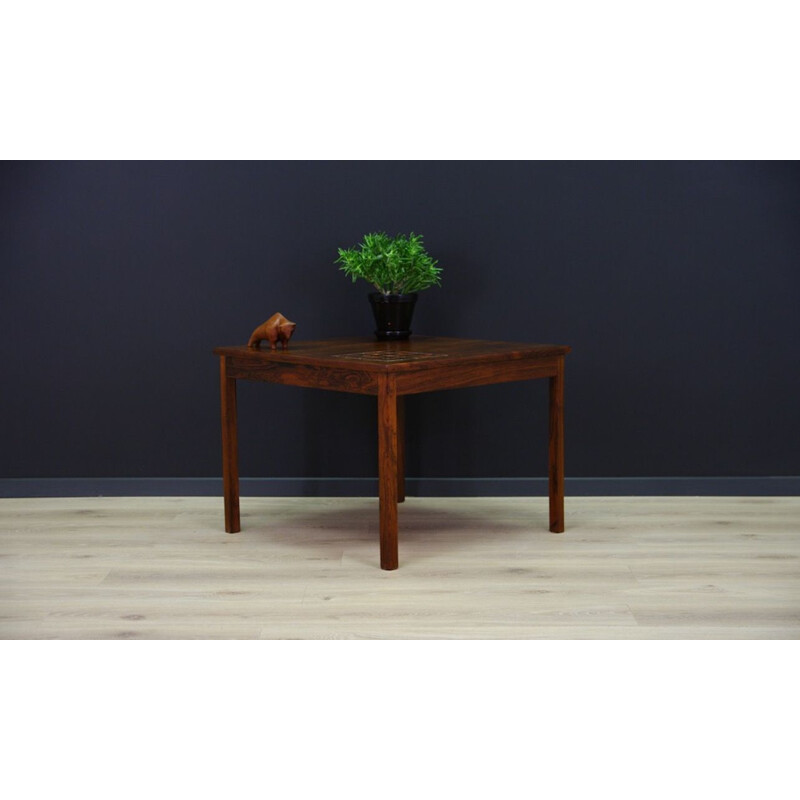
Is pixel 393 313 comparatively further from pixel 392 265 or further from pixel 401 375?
pixel 401 375

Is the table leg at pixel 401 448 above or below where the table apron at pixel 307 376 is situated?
below

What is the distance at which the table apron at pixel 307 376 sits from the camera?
10.3 ft

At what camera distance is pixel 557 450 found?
363 cm

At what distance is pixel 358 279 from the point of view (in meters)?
4.18

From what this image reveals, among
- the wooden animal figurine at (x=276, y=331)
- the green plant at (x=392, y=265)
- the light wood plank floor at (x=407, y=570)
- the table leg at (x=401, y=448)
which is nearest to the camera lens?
the light wood plank floor at (x=407, y=570)

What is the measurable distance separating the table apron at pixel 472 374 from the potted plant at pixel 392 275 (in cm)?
51

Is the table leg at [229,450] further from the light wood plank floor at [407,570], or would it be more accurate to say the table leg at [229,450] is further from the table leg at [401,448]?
the table leg at [401,448]

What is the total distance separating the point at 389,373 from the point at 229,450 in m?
0.85

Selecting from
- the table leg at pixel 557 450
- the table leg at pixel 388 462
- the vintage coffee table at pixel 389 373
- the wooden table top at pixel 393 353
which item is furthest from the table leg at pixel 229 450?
the table leg at pixel 557 450

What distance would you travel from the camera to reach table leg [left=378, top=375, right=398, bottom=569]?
308 centimetres

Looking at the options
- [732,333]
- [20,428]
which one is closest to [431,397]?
[732,333]

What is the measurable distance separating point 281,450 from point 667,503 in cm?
150

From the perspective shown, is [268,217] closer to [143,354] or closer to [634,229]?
[143,354]

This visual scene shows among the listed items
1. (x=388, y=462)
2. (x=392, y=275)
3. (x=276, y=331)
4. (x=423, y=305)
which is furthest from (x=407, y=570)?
(x=423, y=305)
